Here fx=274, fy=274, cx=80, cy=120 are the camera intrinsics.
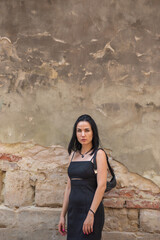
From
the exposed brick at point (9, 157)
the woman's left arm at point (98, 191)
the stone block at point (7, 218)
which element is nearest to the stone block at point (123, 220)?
the woman's left arm at point (98, 191)

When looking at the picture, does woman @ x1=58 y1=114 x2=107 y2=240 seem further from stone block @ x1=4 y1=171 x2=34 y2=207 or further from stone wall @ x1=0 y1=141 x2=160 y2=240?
stone block @ x1=4 y1=171 x2=34 y2=207

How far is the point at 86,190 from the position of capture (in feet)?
7.88

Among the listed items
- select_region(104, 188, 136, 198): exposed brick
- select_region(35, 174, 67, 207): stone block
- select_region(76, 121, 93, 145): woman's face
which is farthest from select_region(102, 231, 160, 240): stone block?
select_region(76, 121, 93, 145): woman's face

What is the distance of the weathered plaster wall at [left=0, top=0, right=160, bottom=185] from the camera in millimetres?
3191

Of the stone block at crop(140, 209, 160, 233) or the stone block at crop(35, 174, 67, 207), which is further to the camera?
the stone block at crop(35, 174, 67, 207)

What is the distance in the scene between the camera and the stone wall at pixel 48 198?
307cm

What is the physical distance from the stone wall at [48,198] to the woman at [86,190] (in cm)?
67

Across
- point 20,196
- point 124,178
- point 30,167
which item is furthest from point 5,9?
point 124,178

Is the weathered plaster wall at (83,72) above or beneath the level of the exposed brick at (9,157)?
above

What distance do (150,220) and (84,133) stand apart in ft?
4.43

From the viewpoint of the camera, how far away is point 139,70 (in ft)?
10.6

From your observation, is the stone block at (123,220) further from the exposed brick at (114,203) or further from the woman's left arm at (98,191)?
the woman's left arm at (98,191)

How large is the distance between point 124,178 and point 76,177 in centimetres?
87

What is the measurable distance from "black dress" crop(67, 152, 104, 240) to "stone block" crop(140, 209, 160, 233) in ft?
2.86
